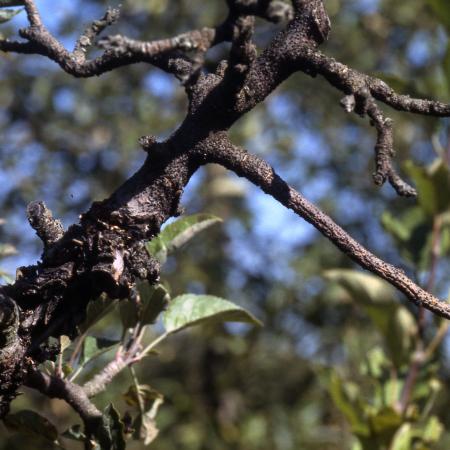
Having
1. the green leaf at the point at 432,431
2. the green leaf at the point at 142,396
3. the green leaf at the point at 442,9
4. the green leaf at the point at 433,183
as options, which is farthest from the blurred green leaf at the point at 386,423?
the green leaf at the point at 442,9

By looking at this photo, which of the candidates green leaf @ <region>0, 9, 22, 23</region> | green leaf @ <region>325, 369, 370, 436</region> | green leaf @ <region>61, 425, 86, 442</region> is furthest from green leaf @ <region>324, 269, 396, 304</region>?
green leaf @ <region>0, 9, 22, 23</region>

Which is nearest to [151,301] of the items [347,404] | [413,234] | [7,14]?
[7,14]

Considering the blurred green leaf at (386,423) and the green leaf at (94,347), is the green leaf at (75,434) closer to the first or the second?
the green leaf at (94,347)

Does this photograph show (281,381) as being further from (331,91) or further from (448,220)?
(448,220)

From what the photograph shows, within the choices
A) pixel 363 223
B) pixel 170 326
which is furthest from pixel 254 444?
pixel 170 326

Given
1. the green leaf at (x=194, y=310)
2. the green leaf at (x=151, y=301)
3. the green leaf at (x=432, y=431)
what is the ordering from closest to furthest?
the green leaf at (x=151, y=301), the green leaf at (x=194, y=310), the green leaf at (x=432, y=431)

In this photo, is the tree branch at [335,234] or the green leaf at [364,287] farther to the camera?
the green leaf at [364,287]

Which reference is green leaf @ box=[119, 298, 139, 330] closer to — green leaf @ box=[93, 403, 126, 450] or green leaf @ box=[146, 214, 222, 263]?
green leaf @ box=[146, 214, 222, 263]
